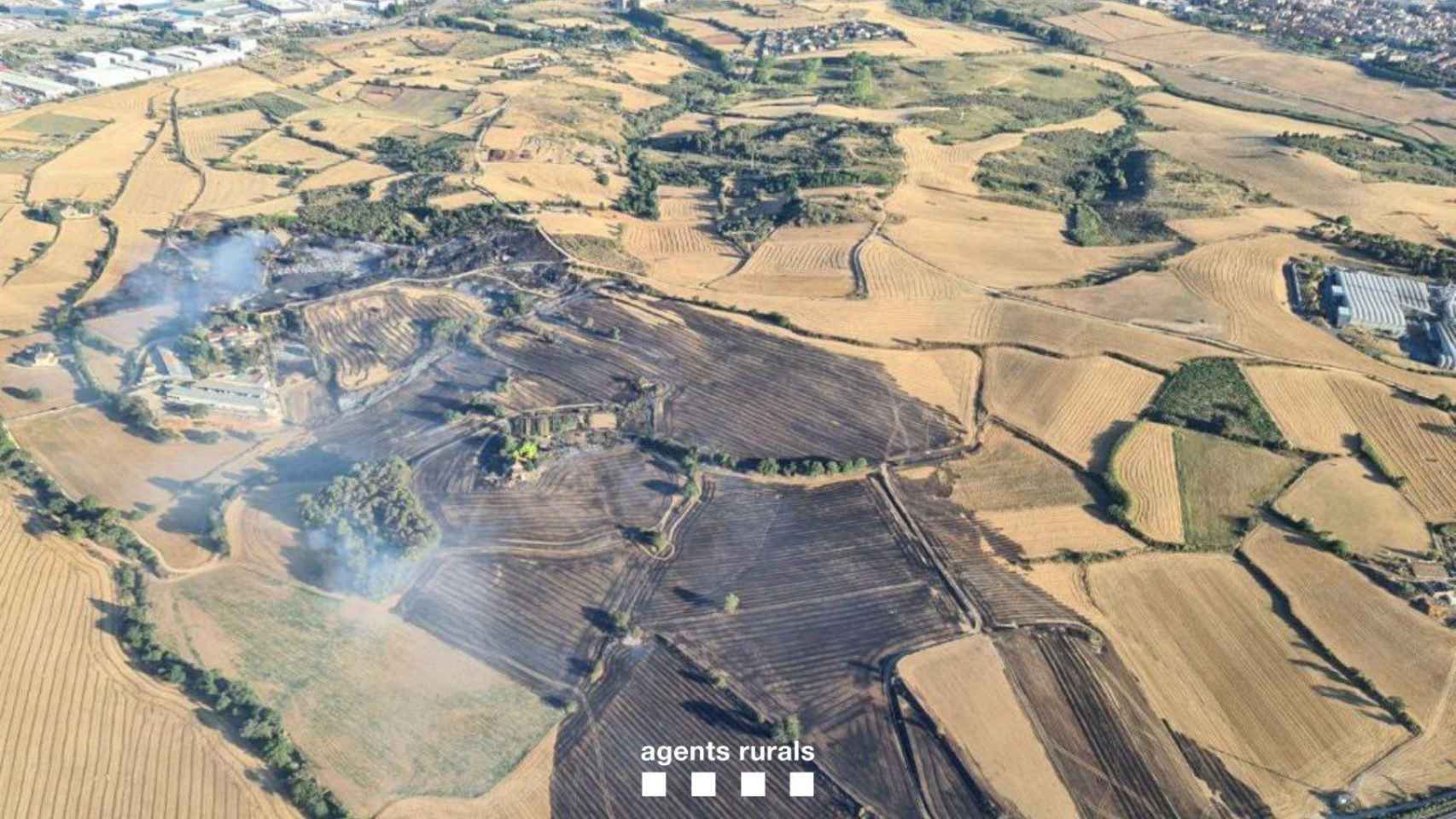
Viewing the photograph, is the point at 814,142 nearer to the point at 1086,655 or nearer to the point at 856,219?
the point at 856,219

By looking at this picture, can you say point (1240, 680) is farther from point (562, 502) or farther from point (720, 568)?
point (562, 502)

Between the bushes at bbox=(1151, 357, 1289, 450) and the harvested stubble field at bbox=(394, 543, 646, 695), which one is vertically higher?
the bushes at bbox=(1151, 357, 1289, 450)

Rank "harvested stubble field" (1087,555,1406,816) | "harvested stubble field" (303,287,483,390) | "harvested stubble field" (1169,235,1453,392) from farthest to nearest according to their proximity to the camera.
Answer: "harvested stubble field" (1169,235,1453,392)
"harvested stubble field" (303,287,483,390)
"harvested stubble field" (1087,555,1406,816)

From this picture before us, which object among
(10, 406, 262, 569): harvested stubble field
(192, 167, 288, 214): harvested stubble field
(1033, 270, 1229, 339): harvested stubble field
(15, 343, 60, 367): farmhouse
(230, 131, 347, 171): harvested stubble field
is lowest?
(10, 406, 262, 569): harvested stubble field

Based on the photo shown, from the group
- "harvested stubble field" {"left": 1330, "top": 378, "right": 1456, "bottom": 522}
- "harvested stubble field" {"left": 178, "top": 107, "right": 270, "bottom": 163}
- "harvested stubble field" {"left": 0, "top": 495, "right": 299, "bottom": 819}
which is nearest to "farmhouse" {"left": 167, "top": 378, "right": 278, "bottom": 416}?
"harvested stubble field" {"left": 0, "top": 495, "right": 299, "bottom": 819}

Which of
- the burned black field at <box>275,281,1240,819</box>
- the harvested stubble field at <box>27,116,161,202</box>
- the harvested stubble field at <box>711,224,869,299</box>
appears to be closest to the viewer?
the burned black field at <box>275,281,1240,819</box>

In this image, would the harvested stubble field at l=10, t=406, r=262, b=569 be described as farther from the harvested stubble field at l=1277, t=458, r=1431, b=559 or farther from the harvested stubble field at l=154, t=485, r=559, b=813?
the harvested stubble field at l=1277, t=458, r=1431, b=559

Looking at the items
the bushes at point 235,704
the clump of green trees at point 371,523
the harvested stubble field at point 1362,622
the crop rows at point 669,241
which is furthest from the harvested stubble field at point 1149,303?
the bushes at point 235,704

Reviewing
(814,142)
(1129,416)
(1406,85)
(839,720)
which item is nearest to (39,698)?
(839,720)
